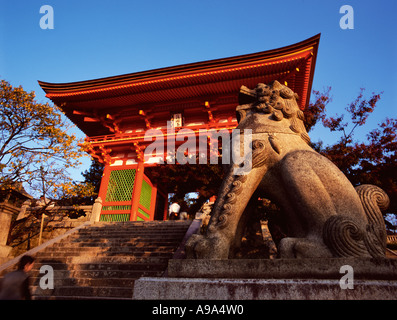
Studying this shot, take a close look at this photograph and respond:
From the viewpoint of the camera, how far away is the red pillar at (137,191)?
9.65 m

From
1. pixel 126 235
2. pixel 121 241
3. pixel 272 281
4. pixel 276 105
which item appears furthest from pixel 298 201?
pixel 126 235

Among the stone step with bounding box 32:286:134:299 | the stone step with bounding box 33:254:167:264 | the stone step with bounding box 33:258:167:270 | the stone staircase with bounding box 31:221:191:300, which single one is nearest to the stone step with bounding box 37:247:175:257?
the stone staircase with bounding box 31:221:191:300

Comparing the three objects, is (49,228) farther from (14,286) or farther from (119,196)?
(14,286)

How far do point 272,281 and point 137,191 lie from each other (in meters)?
9.39

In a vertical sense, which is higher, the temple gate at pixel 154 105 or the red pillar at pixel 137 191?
the temple gate at pixel 154 105

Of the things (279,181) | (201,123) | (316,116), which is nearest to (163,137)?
(201,123)

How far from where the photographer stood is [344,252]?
1.43m

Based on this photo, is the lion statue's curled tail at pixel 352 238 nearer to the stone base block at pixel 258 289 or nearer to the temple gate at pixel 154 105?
the stone base block at pixel 258 289

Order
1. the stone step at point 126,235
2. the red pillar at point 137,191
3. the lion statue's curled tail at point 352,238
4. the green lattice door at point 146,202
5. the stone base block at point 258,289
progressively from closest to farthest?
the stone base block at point 258,289 < the lion statue's curled tail at point 352,238 < the stone step at point 126,235 < the red pillar at point 137,191 < the green lattice door at point 146,202

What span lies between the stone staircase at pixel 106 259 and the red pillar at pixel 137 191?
211 centimetres

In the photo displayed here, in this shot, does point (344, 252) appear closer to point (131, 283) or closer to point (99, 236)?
point (131, 283)

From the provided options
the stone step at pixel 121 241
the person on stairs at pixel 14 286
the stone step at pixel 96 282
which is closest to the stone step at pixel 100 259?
the stone step at pixel 96 282

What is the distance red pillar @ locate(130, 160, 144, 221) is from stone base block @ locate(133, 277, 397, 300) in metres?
8.69
